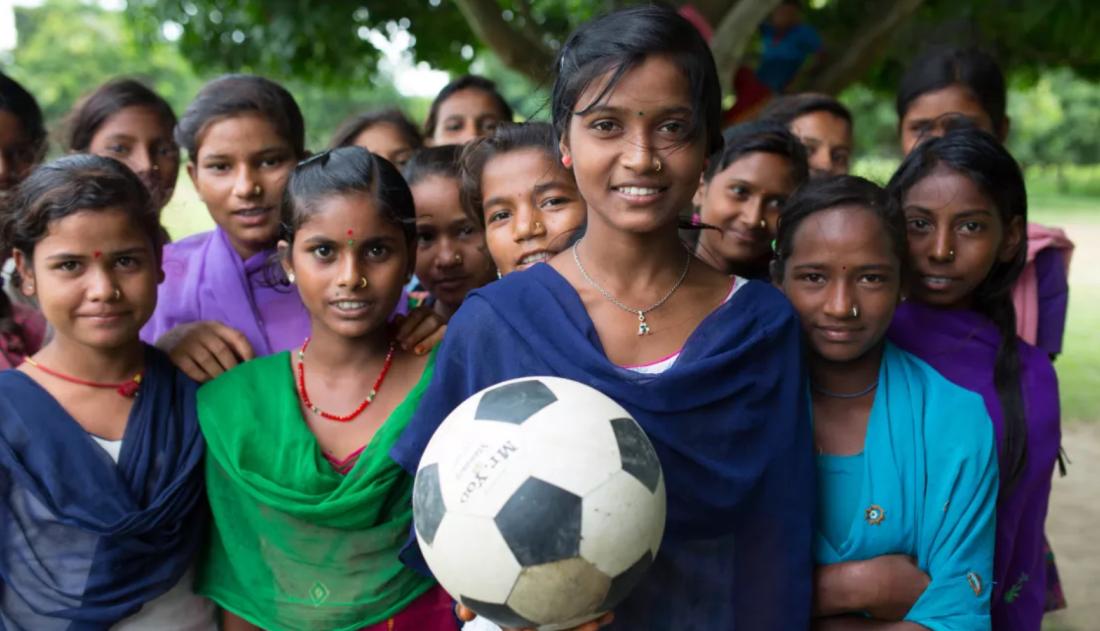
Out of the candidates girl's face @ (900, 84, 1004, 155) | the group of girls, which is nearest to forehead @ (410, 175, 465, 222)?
the group of girls

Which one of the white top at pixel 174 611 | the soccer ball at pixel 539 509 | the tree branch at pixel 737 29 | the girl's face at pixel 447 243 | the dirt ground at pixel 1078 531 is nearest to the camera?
the soccer ball at pixel 539 509

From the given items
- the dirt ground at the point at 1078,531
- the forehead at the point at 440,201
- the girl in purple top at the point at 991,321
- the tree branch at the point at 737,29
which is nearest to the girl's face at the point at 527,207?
the forehead at the point at 440,201

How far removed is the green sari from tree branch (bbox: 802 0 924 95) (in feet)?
13.6

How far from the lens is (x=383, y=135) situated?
156 inches

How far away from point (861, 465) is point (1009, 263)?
0.91 meters

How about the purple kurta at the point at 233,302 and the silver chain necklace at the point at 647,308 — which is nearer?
the silver chain necklace at the point at 647,308

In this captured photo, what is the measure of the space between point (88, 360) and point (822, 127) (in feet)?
8.83

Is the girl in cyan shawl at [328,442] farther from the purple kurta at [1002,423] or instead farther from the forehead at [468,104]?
the forehead at [468,104]

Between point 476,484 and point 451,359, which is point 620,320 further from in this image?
point 476,484

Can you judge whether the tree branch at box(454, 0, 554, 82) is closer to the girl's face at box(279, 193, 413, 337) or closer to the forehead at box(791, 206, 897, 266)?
the girl's face at box(279, 193, 413, 337)

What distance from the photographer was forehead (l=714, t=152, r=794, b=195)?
3080 millimetres

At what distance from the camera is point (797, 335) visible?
6.74ft

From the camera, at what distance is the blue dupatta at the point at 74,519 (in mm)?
2174

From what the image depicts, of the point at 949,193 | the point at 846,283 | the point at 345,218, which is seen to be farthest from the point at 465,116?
the point at 846,283
